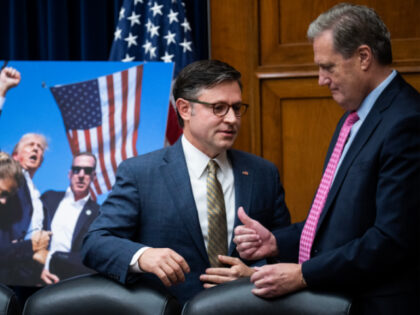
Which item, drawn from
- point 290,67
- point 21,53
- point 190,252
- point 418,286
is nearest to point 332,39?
point 418,286

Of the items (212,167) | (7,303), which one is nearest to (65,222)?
(212,167)

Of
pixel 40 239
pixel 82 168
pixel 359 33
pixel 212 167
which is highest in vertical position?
pixel 359 33

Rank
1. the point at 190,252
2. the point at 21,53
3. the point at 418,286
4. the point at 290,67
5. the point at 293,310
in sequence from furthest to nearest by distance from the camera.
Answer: the point at 21,53
the point at 290,67
the point at 190,252
the point at 418,286
the point at 293,310

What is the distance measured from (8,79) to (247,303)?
87.2 inches

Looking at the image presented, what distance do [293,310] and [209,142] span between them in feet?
3.30

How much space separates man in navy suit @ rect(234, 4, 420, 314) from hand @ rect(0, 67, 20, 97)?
6.09 ft

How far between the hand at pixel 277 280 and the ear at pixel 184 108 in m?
0.91

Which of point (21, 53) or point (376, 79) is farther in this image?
point (21, 53)

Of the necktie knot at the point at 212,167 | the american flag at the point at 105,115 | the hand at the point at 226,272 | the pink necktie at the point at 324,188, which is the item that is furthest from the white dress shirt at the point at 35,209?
the pink necktie at the point at 324,188

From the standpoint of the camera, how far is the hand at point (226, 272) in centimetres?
210

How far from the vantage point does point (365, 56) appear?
1.88 meters

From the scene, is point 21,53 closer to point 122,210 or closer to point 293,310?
point 122,210

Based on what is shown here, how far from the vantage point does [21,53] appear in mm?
3869

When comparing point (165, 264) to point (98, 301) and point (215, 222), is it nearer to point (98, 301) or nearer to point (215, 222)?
point (98, 301)
